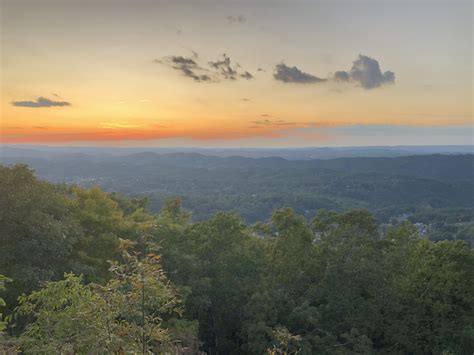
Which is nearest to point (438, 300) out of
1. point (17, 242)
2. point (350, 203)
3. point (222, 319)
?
point (222, 319)

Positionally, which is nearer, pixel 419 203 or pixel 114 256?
pixel 114 256

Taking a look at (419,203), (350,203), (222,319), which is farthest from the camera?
(419,203)

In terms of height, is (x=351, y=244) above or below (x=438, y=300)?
above

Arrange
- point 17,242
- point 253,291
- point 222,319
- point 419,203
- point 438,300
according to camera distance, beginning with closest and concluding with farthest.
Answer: point 17,242, point 438,300, point 253,291, point 222,319, point 419,203

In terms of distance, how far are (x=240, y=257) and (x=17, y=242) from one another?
10.9 meters

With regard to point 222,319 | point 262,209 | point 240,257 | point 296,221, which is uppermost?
point 296,221

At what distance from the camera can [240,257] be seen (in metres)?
19.2

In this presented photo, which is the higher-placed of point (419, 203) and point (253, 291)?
point (253, 291)

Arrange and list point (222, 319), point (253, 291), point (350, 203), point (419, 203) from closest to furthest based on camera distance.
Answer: point (253, 291), point (222, 319), point (350, 203), point (419, 203)

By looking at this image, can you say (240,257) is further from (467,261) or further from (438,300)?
(467,261)

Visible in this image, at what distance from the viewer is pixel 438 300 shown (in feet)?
55.8

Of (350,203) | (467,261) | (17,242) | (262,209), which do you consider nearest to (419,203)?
(350,203)

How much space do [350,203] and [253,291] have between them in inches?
5680

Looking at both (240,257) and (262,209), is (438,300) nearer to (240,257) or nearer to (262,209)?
(240,257)
